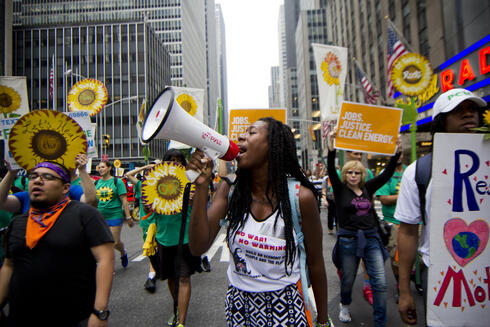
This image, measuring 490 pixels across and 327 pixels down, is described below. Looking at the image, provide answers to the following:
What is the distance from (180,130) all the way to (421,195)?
59.1 inches

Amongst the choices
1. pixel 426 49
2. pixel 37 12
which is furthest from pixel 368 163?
pixel 37 12

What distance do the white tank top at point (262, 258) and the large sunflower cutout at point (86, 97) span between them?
6261 millimetres

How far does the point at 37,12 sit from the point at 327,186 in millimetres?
84879

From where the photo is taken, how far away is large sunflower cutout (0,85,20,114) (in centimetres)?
471

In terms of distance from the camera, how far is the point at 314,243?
5.87ft

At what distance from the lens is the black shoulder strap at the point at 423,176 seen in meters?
1.85

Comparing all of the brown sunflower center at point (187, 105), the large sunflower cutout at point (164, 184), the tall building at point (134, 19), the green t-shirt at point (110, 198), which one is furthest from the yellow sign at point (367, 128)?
the tall building at point (134, 19)

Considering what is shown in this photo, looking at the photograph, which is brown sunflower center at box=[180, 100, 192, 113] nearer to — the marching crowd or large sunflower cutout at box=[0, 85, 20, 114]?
large sunflower cutout at box=[0, 85, 20, 114]

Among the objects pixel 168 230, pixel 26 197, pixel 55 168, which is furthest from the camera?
pixel 168 230

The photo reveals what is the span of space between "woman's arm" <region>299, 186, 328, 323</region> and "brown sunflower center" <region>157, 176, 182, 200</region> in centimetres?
233

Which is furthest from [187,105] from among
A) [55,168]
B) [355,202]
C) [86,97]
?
[55,168]

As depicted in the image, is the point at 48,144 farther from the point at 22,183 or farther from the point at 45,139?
the point at 22,183

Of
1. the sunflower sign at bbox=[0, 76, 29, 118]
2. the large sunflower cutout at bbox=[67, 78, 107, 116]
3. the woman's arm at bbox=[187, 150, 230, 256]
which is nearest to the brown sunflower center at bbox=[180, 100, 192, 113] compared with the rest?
the large sunflower cutout at bbox=[67, 78, 107, 116]

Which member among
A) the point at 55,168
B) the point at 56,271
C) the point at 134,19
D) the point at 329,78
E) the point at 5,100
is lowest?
the point at 56,271
